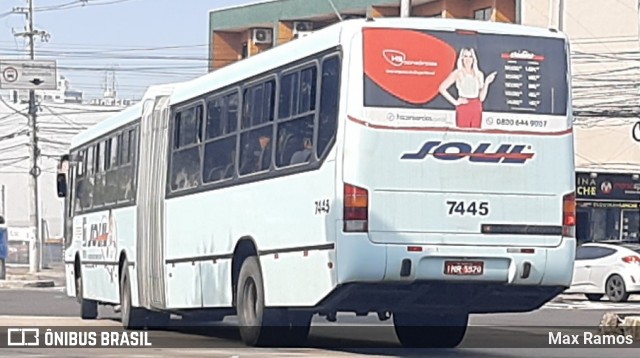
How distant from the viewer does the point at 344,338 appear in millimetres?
19422

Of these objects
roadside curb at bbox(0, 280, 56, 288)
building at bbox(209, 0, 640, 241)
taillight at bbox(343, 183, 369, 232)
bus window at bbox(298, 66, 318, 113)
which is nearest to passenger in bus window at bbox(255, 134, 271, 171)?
bus window at bbox(298, 66, 318, 113)

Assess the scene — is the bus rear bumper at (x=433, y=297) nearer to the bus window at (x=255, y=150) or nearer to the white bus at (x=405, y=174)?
the white bus at (x=405, y=174)

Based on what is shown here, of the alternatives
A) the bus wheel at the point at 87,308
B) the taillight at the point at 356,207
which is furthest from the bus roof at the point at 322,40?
Answer: the bus wheel at the point at 87,308

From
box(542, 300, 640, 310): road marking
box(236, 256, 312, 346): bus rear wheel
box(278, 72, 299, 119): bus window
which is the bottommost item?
box(542, 300, 640, 310): road marking

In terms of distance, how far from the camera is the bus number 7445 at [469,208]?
15047 mm

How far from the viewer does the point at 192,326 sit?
22.8 m

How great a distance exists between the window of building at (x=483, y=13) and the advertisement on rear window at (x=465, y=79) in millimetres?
39610

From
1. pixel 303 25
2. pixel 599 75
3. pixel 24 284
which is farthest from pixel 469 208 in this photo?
pixel 303 25

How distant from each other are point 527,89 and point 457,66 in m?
0.85

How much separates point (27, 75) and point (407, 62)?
41130 millimetres

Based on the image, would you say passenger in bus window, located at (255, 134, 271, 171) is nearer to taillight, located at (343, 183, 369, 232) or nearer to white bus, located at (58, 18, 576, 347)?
white bus, located at (58, 18, 576, 347)

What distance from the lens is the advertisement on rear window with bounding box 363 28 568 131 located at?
14906mm

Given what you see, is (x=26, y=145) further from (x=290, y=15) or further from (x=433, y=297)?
(x=433, y=297)

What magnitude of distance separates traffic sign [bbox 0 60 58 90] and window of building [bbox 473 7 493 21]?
633 inches
